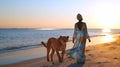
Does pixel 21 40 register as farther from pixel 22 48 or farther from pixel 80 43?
pixel 80 43

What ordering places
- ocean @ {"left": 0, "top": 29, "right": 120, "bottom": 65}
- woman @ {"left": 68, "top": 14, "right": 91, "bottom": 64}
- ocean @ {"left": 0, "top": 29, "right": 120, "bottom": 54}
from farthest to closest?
ocean @ {"left": 0, "top": 29, "right": 120, "bottom": 54}, ocean @ {"left": 0, "top": 29, "right": 120, "bottom": 65}, woman @ {"left": 68, "top": 14, "right": 91, "bottom": 64}

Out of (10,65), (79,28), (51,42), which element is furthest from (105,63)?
(10,65)

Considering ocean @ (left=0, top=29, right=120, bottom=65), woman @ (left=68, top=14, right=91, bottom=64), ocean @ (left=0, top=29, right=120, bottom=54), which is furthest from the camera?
ocean @ (left=0, top=29, right=120, bottom=54)

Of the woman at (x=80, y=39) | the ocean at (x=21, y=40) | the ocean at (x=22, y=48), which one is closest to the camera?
the woman at (x=80, y=39)

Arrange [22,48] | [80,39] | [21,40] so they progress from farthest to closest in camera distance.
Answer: [21,40]
[22,48]
[80,39]

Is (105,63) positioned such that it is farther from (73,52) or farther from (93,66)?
(73,52)

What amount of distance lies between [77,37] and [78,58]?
0.85 meters

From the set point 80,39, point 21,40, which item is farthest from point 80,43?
point 21,40

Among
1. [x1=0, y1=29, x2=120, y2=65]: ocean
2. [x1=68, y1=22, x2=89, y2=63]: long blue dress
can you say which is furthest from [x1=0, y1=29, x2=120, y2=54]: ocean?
[x1=68, y1=22, x2=89, y2=63]: long blue dress

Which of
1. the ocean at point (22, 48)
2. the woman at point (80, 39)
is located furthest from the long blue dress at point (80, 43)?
the ocean at point (22, 48)

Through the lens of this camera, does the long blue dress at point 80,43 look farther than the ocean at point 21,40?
No

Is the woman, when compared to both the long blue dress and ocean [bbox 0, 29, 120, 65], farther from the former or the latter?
ocean [bbox 0, 29, 120, 65]

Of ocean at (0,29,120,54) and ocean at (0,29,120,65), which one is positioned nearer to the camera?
ocean at (0,29,120,65)

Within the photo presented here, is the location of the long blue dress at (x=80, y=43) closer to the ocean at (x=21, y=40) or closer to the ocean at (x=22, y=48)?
the ocean at (x=22, y=48)
